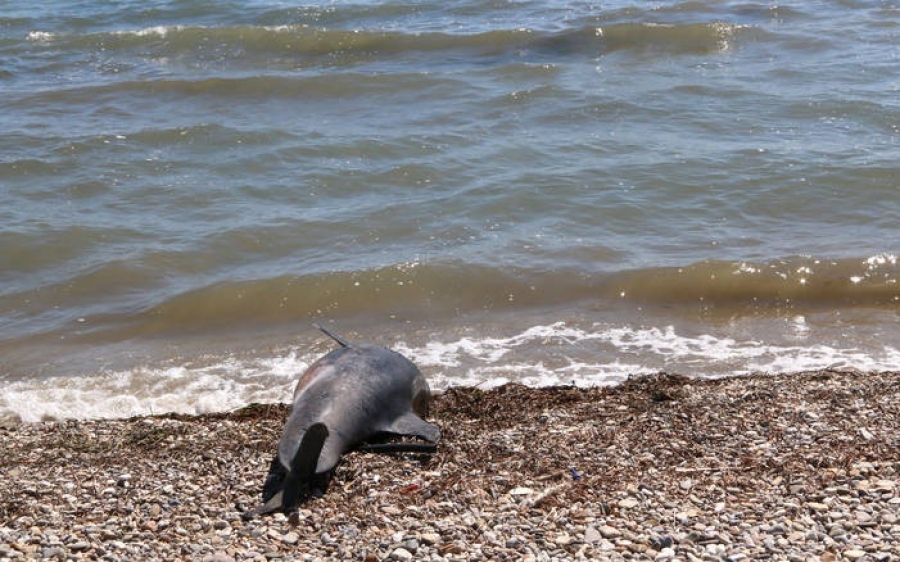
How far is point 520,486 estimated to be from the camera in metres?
6.58

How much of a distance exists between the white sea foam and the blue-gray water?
33 millimetres

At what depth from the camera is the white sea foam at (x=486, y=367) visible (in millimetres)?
9164

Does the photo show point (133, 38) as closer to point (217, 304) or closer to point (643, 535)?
point (217, 304)

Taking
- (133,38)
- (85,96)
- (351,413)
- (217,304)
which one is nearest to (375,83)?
(85,96)

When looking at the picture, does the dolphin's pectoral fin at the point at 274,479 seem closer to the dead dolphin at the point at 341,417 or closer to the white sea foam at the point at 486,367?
the dead dolphin at the point at 341,417

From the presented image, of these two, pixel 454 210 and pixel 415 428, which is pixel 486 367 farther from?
pixel 454 210

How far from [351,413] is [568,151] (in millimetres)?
8226

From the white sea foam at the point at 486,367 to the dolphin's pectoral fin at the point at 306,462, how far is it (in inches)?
99.8

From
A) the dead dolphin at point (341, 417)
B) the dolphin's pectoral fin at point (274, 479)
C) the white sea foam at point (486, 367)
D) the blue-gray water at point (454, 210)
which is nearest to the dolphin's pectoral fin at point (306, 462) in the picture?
the dead dolphin at point (341, 417)

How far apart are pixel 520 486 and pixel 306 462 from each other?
49.3 inches

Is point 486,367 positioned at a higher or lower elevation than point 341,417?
lower

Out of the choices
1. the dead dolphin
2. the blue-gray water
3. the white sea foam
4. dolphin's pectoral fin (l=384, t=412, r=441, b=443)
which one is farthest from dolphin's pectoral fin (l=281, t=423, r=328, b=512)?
the blue-gray water

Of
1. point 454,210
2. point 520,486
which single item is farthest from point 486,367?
point 454,210

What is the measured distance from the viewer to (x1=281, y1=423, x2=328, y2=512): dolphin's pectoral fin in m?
6.44
